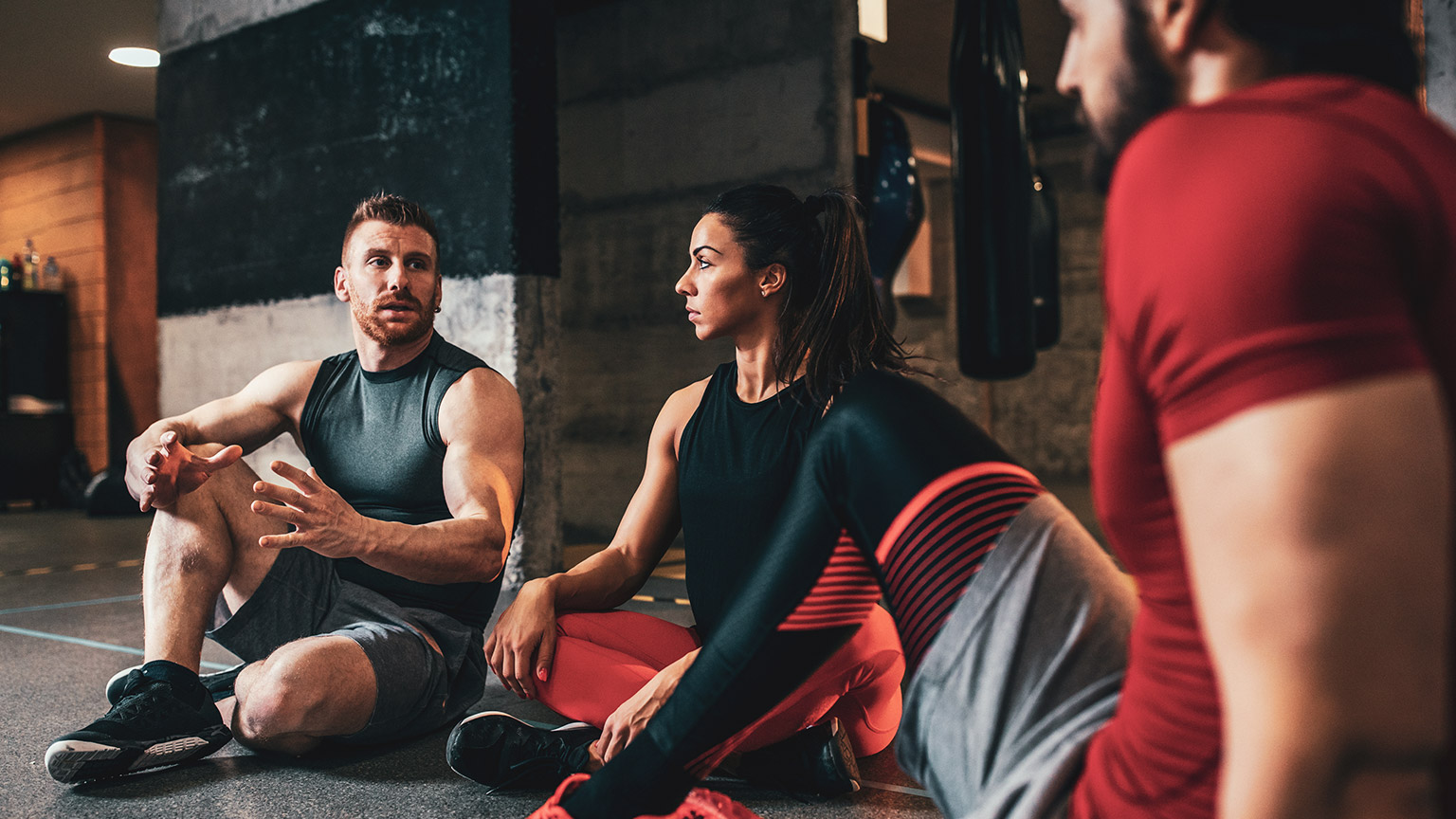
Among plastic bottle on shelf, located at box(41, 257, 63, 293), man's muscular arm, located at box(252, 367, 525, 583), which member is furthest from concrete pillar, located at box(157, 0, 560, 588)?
plastic bottle on shelf, located at box(41, 257, 63, 293)

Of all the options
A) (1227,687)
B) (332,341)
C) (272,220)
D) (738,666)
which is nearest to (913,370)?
(738,666)

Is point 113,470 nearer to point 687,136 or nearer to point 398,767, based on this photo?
point 687,136

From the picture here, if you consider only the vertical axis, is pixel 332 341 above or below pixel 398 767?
above

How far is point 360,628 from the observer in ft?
5.82

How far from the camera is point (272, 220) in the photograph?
446 cm

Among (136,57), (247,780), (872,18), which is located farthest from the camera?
(136,57)

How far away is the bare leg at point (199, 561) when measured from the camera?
5.67 feet

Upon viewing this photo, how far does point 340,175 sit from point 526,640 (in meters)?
3.22

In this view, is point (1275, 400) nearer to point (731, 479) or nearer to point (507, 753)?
point (731, 479)

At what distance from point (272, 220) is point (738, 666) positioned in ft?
13.6

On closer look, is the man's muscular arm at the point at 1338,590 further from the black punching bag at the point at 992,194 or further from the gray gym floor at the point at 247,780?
the gray gym floor at the point at 247,780

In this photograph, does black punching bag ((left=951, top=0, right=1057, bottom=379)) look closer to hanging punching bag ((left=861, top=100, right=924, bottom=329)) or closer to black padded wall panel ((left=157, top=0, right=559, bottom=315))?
black padded wall panel ((left=157, top=0, right=559, bottom=315))

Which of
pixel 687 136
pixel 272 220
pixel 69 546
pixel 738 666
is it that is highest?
pixel 687 136

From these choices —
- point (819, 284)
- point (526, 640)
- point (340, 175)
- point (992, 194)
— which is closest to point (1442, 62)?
point (992, 194)
